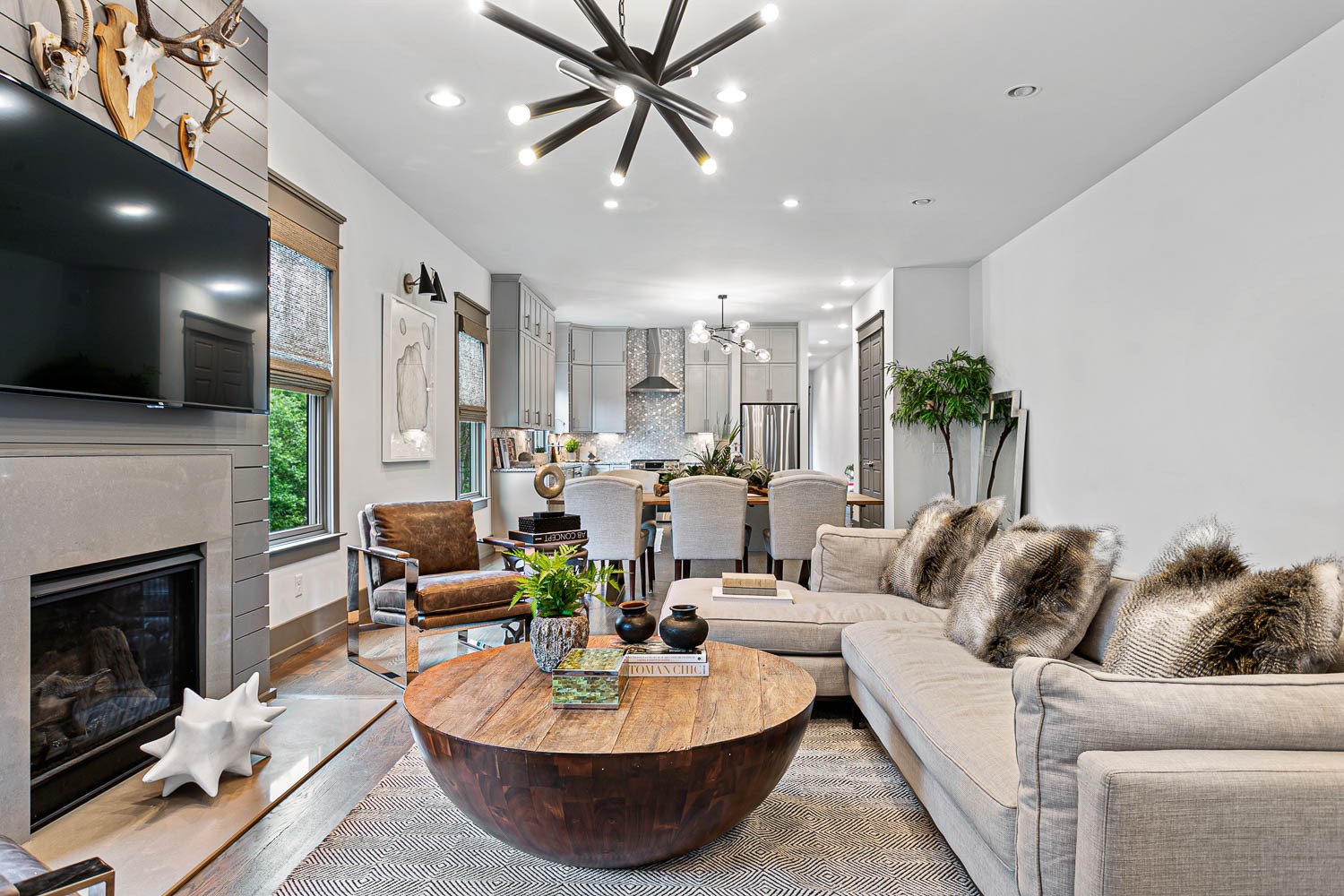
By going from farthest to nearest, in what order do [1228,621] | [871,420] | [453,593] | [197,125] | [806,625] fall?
1. [871,420]
2. [453,593]
3. [806,625]
4. [197,125]
5. [1228,621]

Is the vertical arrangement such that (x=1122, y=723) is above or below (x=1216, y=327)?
below

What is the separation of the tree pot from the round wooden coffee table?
22cm

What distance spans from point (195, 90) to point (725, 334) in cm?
767

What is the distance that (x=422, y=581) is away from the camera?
11.1ft

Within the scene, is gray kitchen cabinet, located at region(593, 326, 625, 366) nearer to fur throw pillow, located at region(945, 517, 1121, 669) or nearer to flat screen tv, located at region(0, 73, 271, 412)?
flat screen tv, located at region(0, 73, 271, 412)

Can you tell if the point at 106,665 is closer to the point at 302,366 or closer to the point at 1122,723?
the point at 302,366

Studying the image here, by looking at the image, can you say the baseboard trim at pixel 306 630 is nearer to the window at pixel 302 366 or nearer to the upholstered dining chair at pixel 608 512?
the window at pixel 302 366

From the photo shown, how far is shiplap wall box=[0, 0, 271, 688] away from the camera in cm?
194

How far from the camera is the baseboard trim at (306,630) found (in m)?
3.50

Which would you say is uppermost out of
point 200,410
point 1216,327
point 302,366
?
point 1216,327

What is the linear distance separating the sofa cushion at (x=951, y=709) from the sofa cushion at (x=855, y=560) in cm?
72

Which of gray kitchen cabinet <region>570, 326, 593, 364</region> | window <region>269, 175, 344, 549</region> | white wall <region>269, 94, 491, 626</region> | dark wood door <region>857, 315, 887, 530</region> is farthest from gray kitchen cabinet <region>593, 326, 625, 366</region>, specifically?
window <region>269, 175, 344, 549</region>

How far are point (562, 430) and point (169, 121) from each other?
7.22 m

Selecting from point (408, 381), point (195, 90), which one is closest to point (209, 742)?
point (195, 90)
